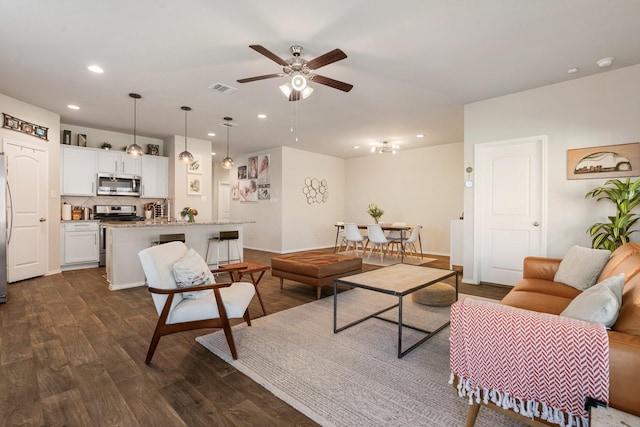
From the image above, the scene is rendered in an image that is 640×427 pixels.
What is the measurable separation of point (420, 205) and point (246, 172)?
491 cm

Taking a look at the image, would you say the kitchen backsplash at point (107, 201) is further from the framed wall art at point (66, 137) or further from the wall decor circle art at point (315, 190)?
the wall decor circle art at point (315, 190)

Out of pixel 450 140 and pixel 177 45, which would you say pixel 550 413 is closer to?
pixel 177 45

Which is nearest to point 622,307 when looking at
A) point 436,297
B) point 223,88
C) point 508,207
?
point 436,297

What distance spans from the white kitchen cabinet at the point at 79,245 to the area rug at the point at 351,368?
183 inches

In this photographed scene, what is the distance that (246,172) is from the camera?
345 inches

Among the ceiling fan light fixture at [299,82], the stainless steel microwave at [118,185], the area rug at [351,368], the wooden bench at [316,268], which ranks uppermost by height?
the ceiling fan light fixture at [299,82]

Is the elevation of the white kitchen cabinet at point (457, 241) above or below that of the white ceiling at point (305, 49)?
below

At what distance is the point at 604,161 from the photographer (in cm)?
370

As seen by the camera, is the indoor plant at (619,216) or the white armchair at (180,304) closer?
the white armchair at (180,304)

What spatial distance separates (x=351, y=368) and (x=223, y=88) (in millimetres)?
3718

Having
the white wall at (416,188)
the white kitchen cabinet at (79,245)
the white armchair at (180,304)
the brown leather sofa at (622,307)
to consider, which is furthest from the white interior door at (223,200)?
the brown leather sofa at (622,307)

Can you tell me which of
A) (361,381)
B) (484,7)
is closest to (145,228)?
(361,381)

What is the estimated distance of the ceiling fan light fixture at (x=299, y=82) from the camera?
2998 mm

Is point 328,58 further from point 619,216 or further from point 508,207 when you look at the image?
point 619,216
